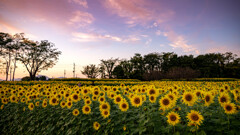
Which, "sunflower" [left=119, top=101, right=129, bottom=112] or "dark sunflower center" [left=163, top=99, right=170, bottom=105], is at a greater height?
"dark sunflower center" [left=163, top=99, right=170, bottom=105]

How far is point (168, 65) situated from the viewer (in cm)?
6238

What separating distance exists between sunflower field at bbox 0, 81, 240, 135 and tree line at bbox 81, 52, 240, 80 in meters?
36.6

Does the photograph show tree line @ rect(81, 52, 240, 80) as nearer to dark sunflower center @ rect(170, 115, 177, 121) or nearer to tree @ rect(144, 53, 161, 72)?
tree @ rect(144, 53, 161, 72)

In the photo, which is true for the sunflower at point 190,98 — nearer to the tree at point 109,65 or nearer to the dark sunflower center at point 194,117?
the dark sunflower center at point 194,117

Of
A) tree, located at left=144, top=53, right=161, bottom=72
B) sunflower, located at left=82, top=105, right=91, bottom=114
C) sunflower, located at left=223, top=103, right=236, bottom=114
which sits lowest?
sunflower, located at left=82, top=105, right=91, bottom=114

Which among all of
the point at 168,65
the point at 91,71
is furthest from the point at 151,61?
the point at 91,71

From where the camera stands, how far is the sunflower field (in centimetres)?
236

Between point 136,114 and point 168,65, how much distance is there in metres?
63.3

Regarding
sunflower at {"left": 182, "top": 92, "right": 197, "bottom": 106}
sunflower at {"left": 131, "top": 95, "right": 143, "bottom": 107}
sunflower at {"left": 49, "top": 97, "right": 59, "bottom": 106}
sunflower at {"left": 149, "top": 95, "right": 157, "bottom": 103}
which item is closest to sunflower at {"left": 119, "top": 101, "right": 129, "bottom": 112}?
sunflower at {"left": 131, "top": 95, "right": 143, "bottom": 107}

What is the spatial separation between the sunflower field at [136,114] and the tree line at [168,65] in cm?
3656

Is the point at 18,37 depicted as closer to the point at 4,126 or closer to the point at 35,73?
the point at 35,73

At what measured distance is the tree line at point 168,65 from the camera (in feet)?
157

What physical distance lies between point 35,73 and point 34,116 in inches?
1640

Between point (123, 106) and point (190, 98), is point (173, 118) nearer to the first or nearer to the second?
point (190, 98)
